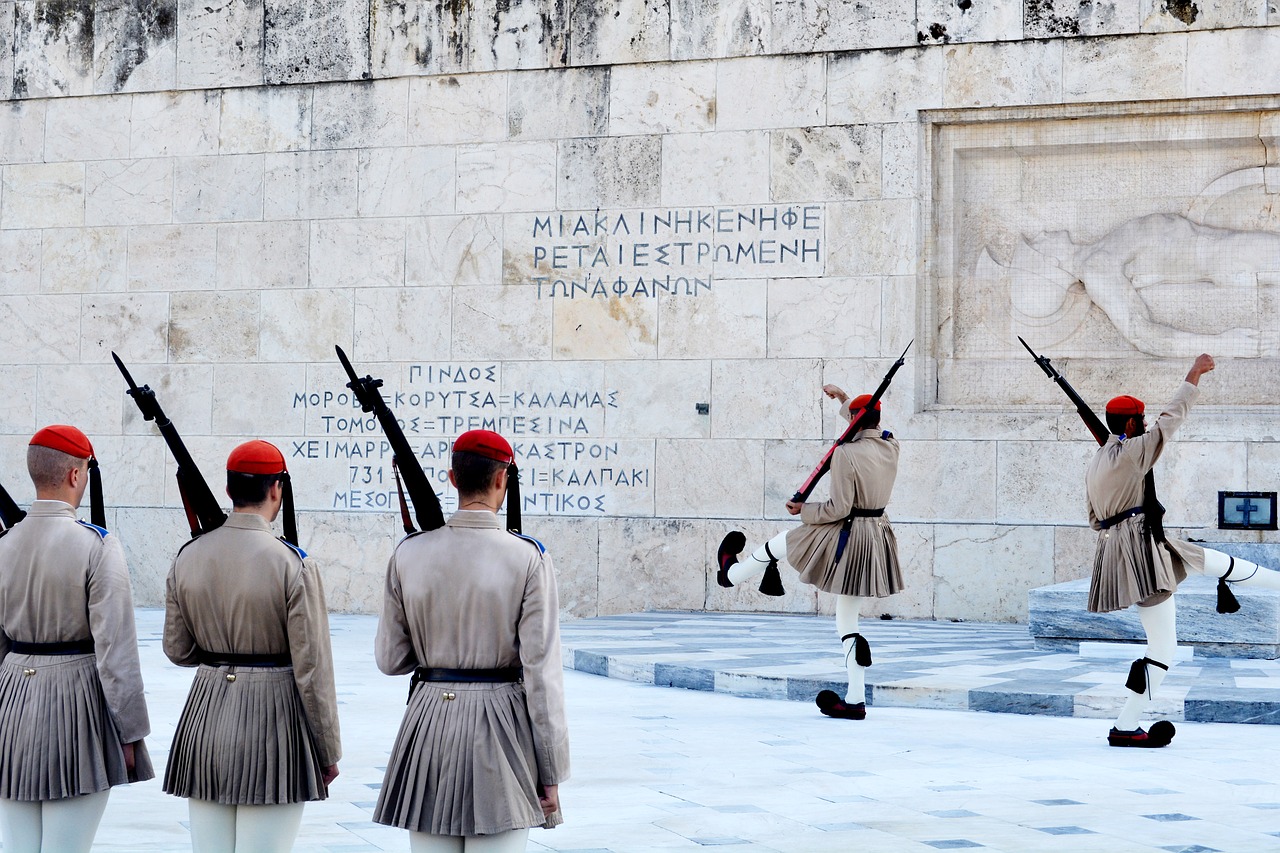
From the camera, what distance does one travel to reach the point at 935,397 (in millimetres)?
12273

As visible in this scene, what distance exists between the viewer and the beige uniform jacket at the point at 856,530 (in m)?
7.95

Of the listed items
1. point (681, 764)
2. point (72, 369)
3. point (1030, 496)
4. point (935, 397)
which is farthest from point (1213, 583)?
point (72, 369)

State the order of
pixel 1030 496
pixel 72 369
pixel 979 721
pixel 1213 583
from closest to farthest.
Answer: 1. pixel 979 721
2. pixel 1213 583
3. pixel 1030 496
4. pixel 72 369

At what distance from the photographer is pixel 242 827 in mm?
3789

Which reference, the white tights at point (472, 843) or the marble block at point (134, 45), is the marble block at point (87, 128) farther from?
the white tights at point (472, 843)

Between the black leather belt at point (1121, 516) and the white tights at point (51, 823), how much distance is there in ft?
15.9

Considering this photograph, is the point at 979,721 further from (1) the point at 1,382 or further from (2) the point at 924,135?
(1) the point at 1,382

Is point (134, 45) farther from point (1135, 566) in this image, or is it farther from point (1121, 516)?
point (1135, 566)

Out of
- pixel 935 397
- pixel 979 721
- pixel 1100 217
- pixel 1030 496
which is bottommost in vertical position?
pixel 979 721

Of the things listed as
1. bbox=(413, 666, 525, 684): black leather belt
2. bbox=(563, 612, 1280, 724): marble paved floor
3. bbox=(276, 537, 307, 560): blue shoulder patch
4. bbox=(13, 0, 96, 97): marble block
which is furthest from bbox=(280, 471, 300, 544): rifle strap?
bbox=(13, 0, 96, 97): marble block

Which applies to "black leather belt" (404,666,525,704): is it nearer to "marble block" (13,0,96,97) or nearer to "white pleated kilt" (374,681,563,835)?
"white pleated kilt" (374,681,563,835)

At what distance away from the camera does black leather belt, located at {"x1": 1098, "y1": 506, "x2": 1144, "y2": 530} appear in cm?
724

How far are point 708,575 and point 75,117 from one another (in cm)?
695

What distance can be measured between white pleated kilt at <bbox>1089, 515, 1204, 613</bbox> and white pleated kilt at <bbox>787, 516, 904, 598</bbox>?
1.07 meters
